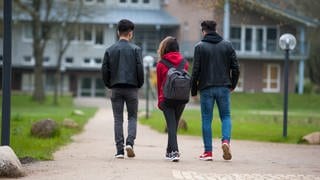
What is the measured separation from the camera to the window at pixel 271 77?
7069 cm

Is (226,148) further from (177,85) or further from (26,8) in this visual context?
(26,8)

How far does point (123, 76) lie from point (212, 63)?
4.30 feet

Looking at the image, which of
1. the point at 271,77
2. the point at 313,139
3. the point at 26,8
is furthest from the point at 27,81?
the point at 313,139

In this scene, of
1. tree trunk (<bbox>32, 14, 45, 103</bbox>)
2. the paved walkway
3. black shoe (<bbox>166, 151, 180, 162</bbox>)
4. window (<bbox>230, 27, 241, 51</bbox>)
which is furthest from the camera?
window (<bbox>230, 27, 241, 51</bbox>)

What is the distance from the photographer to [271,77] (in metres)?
70.9

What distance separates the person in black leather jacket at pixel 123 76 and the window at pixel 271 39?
5730 cm

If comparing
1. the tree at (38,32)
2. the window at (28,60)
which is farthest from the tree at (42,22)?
the window at (28,60)

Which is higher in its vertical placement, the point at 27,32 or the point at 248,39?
the point at 27,32

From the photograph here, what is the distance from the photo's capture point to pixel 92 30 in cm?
7550

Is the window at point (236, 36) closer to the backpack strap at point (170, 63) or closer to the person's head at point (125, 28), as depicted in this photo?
the person's head at point (125, 28)

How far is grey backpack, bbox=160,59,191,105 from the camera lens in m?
11.1

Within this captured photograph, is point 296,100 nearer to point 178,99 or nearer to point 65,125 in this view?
point 65,125

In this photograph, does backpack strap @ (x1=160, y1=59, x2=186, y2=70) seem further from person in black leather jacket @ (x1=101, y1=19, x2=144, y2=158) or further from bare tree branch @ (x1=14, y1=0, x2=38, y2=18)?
bare tree branch @ (x1=14, y1=0, x2=38, y2=18)

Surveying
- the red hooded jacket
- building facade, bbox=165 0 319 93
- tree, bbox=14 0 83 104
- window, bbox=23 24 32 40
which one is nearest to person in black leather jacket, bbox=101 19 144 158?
the red hooded jacket
